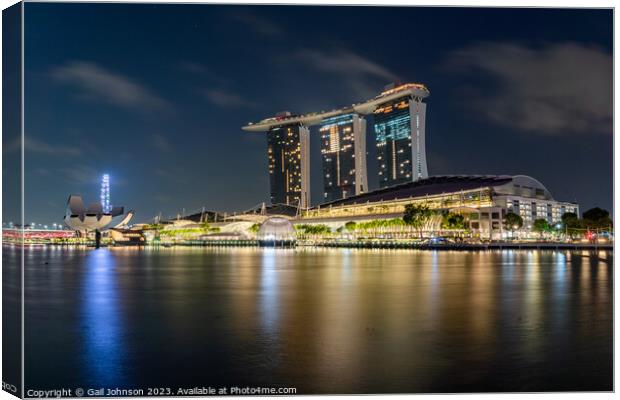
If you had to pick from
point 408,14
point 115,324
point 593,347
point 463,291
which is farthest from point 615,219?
point 463,291

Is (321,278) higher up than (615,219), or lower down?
lower down

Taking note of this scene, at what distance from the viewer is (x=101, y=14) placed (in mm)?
4875

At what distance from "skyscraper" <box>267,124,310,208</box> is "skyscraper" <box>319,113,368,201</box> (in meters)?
4.26

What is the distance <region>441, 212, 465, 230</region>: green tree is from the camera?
48.2 metres

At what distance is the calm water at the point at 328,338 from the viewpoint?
15.1 feet

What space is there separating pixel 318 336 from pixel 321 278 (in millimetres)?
8405

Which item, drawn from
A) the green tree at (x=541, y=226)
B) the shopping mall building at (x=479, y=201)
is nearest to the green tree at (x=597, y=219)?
the green tree at (x=541, y=226)

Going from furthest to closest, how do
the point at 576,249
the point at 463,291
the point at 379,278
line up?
the point at 576,249 → the point at 379,278 → the point at 463,291

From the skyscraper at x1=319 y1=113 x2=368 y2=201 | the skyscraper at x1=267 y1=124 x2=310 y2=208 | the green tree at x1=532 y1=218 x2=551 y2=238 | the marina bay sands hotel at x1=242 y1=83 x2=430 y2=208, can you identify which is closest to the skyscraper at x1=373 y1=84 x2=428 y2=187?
the marina bay sands hotel at x1=242 y1=83 x2=430 y2=208

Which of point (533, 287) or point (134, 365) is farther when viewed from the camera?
point (533, 287)

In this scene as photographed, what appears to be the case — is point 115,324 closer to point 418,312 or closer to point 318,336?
point 318,336

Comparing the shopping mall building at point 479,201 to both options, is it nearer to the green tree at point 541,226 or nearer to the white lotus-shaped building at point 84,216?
the green tree at point 541,226

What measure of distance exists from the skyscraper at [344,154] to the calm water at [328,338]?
7324 centimetres

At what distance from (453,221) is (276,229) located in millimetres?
24641
